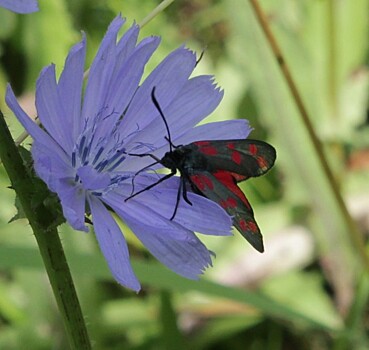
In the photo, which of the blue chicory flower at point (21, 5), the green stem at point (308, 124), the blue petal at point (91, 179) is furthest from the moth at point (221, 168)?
the green stem at point (308, 124)

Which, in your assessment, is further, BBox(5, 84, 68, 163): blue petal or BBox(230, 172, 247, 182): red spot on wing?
BBox(230, 172, 247, 182): red spot on wing

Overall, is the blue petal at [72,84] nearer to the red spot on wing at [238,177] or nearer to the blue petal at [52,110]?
the blue petal at [52,110]

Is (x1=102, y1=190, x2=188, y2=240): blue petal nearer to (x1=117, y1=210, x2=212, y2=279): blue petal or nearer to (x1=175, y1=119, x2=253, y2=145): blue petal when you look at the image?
(x1=117, y1=210, x2=212, y2=279): blue petal

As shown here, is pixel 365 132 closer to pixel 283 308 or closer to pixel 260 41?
pixel 260 41

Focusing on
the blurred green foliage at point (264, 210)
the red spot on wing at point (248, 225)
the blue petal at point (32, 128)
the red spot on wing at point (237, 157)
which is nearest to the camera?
the blue petal at point (32, 128)

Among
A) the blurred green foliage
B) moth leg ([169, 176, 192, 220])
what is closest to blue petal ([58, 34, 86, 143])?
moth leg ([169, 176, 192, 220])

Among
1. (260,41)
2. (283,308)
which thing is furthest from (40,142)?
(260,41)
